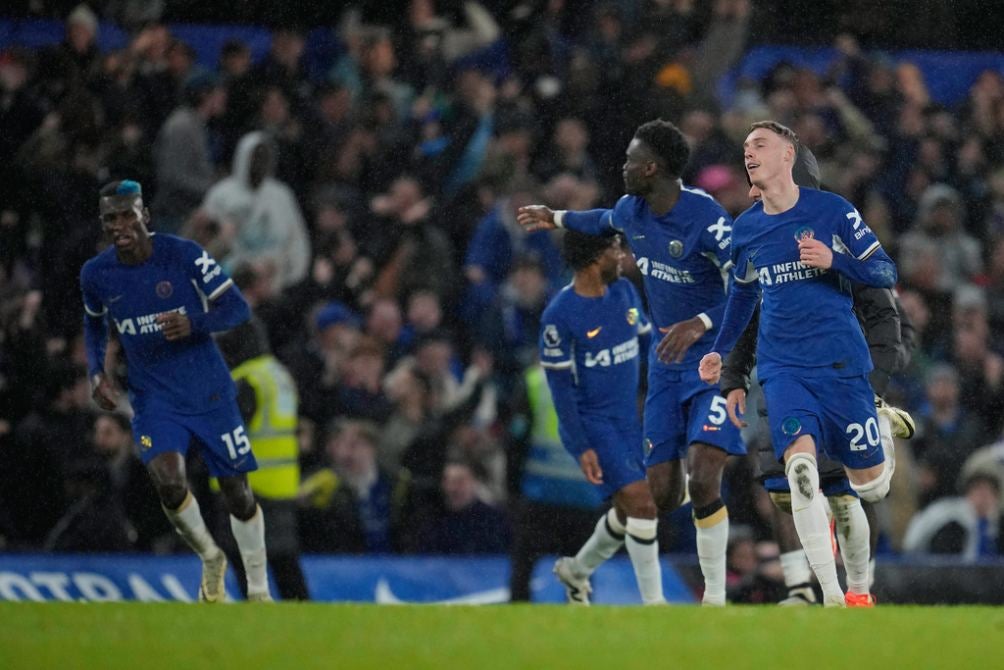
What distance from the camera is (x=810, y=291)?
8.48 meters

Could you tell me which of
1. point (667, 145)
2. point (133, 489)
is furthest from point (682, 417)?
point (133, 489)

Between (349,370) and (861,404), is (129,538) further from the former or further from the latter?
(861,404)

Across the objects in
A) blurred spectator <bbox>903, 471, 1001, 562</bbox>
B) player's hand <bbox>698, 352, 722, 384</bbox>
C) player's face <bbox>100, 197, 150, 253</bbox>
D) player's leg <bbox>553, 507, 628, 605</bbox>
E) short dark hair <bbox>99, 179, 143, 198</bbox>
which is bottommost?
blurred spectator <bbox>903, 471, 1001, 562</bbox>

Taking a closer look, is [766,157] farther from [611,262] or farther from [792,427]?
[611,262]

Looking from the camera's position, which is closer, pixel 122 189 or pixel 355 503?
pixel 122 189

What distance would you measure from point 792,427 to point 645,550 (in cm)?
236

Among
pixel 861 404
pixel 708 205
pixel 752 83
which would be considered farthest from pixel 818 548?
pixel 752 83

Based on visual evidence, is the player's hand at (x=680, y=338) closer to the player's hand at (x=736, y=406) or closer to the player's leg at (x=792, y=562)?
the player's hand at (x=736, y=406)

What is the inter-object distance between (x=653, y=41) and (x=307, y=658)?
36.8ft

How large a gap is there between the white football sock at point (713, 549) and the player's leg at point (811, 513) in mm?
1409

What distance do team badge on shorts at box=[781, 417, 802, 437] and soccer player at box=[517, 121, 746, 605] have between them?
4.06 feet

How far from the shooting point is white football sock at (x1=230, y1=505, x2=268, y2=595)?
419 inches

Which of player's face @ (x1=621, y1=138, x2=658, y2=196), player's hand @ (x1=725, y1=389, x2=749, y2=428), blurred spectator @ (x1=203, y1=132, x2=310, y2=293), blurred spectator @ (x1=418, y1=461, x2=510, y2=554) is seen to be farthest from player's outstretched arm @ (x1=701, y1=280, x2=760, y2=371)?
blurred spectator @ (x1=203, y1=132, x2=310, y2=293)

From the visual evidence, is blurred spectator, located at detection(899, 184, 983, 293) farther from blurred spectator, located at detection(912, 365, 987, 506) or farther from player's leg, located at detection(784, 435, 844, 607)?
player's leg, located at detection(784, 435, 844, 607)
